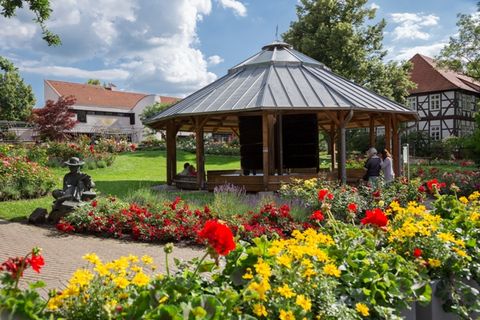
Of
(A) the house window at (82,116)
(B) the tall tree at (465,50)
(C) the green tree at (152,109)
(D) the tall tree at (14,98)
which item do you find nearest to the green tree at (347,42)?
(B) the tall tree at (465,50)

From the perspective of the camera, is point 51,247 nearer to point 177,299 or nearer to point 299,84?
point 177,299

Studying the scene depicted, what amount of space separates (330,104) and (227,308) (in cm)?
1197

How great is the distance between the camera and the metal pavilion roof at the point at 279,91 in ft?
44.9

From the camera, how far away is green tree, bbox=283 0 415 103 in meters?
31.1

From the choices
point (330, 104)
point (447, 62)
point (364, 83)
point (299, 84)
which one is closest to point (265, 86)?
point (299, 84)

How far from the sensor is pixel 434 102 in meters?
43.4

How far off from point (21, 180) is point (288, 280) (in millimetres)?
13094

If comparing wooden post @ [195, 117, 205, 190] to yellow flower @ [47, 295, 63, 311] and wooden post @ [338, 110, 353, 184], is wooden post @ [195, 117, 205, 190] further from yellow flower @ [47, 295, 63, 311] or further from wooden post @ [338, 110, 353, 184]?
yellow flower @ [47, 295, 63, 311]

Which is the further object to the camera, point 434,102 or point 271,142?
point 434,102

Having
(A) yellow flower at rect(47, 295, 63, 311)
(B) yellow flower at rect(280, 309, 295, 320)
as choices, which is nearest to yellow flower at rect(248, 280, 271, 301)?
(B) yellow flower at rect(280, 309, 295, 320)

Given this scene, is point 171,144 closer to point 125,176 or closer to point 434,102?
point 125,176

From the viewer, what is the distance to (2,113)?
180 feet

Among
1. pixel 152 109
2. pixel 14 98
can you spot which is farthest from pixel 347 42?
pixel 14 98

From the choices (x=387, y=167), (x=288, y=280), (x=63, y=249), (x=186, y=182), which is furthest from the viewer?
(x=186, y=182)
